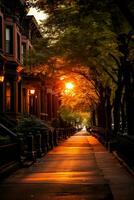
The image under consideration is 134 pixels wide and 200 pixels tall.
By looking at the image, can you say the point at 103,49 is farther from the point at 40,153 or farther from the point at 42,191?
the point at 42,191

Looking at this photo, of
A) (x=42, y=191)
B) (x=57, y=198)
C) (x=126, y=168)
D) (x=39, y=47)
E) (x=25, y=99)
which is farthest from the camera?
(x=25, y=99)

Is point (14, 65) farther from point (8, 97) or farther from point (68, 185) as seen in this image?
point (68, 185)

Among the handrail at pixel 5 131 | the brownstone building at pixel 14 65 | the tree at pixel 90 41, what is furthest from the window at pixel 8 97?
the handrail at pixel 5 131

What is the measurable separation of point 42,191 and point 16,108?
85.1ft

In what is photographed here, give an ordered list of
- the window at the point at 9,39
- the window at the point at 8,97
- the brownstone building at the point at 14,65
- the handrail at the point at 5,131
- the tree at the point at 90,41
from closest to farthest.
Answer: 1. the handrail at the point at 5,131
2. the tree at the point at 90,41
3. the brownstone building at the point at 14,65
4. the window at the point at 8,97
5. the window at the point at 9,39

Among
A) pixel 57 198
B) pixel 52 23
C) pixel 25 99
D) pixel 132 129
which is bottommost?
pixel 57 198

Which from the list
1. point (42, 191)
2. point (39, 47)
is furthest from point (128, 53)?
point (42, 191)

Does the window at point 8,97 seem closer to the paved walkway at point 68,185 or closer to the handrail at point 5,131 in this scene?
the handrail at point 5,131

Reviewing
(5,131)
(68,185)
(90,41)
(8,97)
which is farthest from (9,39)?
(68,185)

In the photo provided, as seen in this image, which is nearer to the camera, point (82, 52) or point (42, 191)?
point (42, 191)

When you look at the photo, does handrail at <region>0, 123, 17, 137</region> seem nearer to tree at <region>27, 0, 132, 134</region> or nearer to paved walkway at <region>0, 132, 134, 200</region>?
paved walkway at <region>0, 132, 134, 200</region>

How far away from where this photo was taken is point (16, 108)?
40219 millimetres

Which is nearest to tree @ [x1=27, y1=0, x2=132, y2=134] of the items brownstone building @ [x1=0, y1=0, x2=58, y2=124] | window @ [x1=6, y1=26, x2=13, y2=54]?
brownstone building @ [x1=0, y1=0, x2=58, y2=124]

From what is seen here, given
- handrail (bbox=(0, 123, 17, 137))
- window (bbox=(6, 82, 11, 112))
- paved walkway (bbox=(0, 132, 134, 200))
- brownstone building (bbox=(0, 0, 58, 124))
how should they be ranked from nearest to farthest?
paved walkway (bbox=(0, 132, 134, 200)), handrail (bbox=(0, 123, 17, 137)), brownstone building (bbox=(0, 0, 58, 124)), window (bbox=(6, 82, 11, 112))
